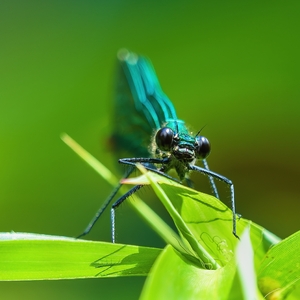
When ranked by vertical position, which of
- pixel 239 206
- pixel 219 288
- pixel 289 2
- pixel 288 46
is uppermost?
A: pixel 289 2

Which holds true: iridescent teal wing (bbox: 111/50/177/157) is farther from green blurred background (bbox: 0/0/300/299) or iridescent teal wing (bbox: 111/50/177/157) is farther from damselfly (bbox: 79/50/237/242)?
green blurred background (bbox: 0/0/300/299)

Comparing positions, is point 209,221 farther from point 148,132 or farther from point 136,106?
point 136,106

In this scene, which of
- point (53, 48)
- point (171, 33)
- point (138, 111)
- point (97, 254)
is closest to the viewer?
point (97, 254)

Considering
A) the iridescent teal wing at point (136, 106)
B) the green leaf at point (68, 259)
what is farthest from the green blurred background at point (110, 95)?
the green leaf at point (68, 259)

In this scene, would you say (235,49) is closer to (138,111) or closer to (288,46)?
(288,46)

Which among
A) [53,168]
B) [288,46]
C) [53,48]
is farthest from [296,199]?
[53,48]

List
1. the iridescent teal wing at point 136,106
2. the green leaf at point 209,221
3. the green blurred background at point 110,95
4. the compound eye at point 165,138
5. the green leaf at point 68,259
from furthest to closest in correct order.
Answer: the green blurred background at point 110,95 < the iridescent teal wing at point 136,106 < the compound eye at point 165,138 < the green leaf at point 209,221 < the green leaf at point 68,259

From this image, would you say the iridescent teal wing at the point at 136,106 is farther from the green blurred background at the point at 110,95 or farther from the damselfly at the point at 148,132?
the green blurred background at the point at 110,95
